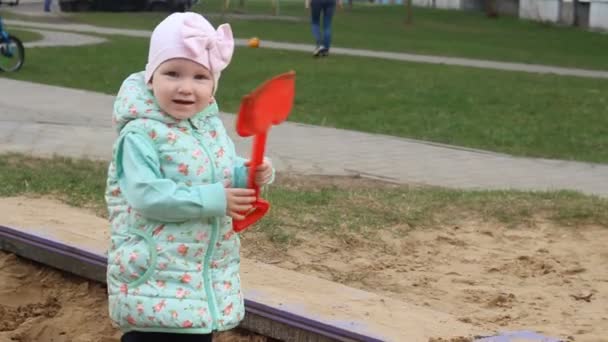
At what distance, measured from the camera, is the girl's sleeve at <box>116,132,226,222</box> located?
3523 millimetres

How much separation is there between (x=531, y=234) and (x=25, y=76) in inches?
435

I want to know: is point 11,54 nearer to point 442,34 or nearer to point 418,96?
point 418,96

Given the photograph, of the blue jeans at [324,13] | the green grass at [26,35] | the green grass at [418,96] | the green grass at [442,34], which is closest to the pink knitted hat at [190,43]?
the green grass at [418,96]

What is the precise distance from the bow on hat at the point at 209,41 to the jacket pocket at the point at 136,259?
0.54 m

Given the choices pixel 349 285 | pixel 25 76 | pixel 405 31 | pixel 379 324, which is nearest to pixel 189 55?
pixel 379 324

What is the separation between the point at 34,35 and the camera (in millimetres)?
25766

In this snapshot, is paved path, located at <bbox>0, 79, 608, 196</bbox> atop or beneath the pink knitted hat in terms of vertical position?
beneath

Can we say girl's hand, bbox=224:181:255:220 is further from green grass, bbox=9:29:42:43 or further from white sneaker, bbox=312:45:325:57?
green grass, bbox=9:29:42:43

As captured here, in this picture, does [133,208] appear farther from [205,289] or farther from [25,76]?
[25,76]

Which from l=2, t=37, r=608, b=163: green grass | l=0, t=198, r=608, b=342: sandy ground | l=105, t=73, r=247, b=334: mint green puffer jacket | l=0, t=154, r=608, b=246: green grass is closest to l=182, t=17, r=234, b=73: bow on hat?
l=105, t=73, r=247, b=334: mint green puffer jacket

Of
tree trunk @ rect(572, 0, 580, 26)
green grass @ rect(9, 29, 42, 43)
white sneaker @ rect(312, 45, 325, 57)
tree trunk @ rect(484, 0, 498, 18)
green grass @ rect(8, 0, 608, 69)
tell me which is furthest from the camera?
tree trunk @ rect(484, 0, 498, 18)

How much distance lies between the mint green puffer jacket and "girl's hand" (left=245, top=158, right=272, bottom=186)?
0.06 meters

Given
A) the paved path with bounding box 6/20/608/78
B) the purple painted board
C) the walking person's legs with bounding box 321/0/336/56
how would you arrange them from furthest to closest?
the walking person's legs with bounding box 321/0/336/56
the paved path with bounding box 6/20/608/78
the purple painted board

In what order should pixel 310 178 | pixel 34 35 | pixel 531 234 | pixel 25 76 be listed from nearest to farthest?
pixel 531 234
pixel 310 178
pixel 25 76
pixel 34 35
